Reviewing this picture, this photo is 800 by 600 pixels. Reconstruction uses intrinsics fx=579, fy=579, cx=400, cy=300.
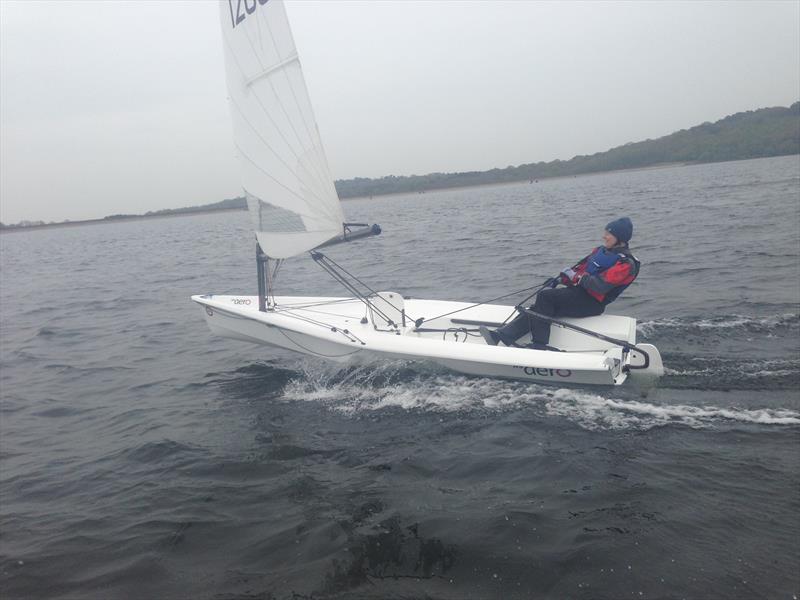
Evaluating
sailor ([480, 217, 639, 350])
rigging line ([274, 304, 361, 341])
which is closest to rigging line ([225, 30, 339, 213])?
rigging line ([274, 304, 361, 341])

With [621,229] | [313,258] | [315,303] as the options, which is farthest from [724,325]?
[315,303]

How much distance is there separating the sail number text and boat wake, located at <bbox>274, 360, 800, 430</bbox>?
3.98 metres

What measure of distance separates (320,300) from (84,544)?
4.46 m

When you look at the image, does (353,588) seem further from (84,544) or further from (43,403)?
(43,403)

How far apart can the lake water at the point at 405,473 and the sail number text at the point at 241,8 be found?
13.1 ft

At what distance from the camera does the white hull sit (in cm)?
525

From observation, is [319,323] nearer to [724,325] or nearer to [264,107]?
[264,107]

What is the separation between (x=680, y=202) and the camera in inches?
996

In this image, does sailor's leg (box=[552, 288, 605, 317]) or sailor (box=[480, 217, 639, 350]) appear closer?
sailor (box=[480, 217, 639, 350])

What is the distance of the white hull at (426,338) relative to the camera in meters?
5.25

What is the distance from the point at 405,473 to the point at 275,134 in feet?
12.8

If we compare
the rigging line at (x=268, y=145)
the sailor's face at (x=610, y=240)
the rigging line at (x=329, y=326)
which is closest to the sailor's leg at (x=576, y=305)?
the sailor's face at (x=610, y=240)

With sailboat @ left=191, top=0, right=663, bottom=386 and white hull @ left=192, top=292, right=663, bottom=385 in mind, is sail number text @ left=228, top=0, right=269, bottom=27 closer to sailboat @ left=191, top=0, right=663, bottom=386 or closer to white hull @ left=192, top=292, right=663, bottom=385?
sailboat @ left=191, top=0, right=663, bottom=386

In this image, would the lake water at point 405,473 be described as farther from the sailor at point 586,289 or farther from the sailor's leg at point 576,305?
the sailor's leg at point 576,305
